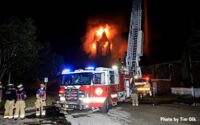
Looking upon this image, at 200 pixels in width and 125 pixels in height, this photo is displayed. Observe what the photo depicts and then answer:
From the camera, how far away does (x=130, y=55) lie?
1959 centimetres

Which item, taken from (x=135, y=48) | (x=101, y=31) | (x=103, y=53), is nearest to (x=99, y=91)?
(x=135, y=48)

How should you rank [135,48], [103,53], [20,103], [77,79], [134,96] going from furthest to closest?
[103,53]
[135,48]
[134,96]
[77,79]
[20,103]

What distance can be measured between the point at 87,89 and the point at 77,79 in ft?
2.91

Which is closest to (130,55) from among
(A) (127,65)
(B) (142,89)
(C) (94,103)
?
(A) (127,65)

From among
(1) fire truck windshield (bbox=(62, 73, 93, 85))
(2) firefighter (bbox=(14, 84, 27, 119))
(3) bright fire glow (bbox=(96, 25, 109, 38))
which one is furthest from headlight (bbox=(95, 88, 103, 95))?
(3) bright fire glow (bbox=(96, 25, 109, 38))

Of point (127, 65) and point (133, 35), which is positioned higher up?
point (133, 35)

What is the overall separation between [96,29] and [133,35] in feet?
45.2

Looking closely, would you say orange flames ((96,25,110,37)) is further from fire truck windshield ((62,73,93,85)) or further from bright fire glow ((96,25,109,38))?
fire truck windshield ((62,73,93,85))

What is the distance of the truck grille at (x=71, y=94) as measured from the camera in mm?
11503

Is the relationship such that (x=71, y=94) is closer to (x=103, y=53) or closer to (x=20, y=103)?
(x=20, y=103)

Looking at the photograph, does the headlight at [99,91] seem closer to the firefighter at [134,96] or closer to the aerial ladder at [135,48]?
the firefighter at [134,96]

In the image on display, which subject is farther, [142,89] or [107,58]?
[107,58]

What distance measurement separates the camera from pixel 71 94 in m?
11.7

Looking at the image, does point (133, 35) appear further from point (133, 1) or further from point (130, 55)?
point (133, 1)
